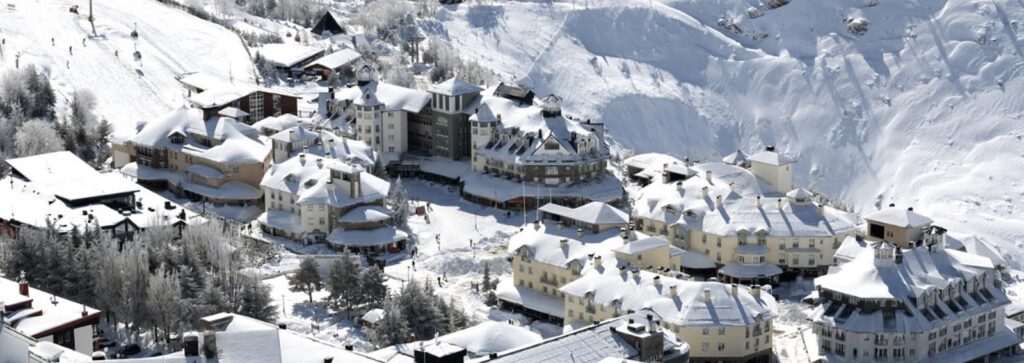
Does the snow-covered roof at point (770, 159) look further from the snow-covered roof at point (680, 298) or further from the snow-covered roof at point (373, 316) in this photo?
the snow-covered roof at point (373, 316)

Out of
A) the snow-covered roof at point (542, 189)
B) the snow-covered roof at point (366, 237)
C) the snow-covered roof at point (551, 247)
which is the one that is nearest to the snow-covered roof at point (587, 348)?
the snow-covered roof at point (551, 247)

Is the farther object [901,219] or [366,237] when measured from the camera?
[366,237]

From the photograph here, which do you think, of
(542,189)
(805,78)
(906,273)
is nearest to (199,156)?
(542,189)

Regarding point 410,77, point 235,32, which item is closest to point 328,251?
Result: point 410,77

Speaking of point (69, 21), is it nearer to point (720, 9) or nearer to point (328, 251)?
point (328, 251)

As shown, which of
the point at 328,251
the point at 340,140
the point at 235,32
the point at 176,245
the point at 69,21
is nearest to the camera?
the point at 176,245

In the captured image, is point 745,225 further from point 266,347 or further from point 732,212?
point 266,347
